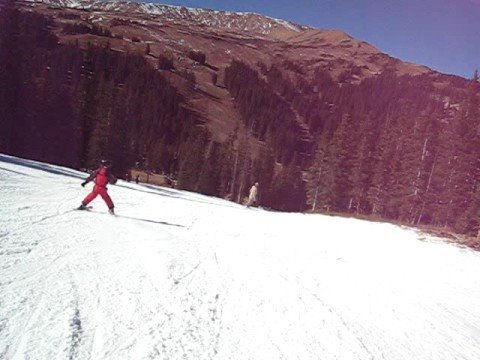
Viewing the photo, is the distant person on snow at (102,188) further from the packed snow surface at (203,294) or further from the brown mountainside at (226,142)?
the brown mountainside at (226,142)

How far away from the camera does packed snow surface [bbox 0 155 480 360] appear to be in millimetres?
4223

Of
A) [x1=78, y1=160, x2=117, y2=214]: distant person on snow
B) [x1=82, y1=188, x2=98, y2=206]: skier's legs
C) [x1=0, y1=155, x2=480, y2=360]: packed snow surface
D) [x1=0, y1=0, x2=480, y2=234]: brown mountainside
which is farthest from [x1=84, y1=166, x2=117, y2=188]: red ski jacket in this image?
[x1=0, y1=0, x2=480, y2=234]: brown mountainside

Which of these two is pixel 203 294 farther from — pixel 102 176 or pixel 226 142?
pixel 226 142

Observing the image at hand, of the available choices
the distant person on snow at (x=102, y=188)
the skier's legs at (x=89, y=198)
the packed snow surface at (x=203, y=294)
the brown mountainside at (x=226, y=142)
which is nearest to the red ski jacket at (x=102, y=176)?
the distant person on snow at (x=102, y=188)

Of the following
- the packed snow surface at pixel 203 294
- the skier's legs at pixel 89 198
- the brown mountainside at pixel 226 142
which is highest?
the brown mountainside at pixel 226 142

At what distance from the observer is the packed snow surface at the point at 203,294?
13.9 feet

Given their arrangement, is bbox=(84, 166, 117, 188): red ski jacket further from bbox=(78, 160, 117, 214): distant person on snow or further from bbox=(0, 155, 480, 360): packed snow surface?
bbox=(0, 155, 480, 360): packed snow surface

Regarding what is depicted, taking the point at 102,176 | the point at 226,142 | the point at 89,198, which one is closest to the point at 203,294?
the point at 89,198

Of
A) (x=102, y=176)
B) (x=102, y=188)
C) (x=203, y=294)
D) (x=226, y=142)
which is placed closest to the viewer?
(x=203, y=294)

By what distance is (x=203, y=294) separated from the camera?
5.86 m

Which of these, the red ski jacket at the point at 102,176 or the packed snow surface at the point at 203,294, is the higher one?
the red ski jacket at the point at 102,176

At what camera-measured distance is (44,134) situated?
1944 inches

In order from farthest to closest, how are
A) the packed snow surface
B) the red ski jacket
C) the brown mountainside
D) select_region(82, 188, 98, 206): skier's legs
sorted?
the brown mountainside
the red ski jacket
select_region(82, 188, 98, 206): skier's legs
the packed snow surface

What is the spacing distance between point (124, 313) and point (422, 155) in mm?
50843
